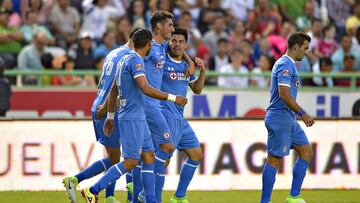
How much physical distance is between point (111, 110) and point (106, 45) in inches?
310

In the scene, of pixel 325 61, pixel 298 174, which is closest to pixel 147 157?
pixel 298 174

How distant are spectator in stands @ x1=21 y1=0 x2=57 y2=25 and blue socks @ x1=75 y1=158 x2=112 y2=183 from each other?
7.86 m

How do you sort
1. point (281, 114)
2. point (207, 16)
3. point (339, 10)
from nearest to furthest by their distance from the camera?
point (281, 114) → point (207, 16) → point (339, 10)

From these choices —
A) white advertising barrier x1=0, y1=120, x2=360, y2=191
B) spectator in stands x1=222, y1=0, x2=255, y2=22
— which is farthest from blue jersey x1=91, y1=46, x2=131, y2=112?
spectator in stands x1=222, y1=0, x2=255, y2=22

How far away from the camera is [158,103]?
13.7 meters

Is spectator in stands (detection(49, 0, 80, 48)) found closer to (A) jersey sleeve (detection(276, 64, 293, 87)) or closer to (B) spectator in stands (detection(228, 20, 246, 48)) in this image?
(B) spectator in stands (detection(228, 20, 246, 48))

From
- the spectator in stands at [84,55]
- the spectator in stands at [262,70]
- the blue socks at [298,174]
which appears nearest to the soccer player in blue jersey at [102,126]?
the blue socks at [298,174]

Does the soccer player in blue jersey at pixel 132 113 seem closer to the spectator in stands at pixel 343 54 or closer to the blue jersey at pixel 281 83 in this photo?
the blue jersey at pixel 281 83

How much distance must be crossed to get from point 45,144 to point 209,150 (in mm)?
2453

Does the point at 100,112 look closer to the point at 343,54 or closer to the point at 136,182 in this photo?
the point at 136,182

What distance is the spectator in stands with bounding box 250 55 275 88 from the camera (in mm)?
20984

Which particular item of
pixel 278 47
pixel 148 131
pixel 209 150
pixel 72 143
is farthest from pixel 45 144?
pixel 278 47

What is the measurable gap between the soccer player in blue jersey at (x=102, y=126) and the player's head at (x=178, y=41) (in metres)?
0.59

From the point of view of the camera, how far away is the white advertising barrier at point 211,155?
16.3 metres
